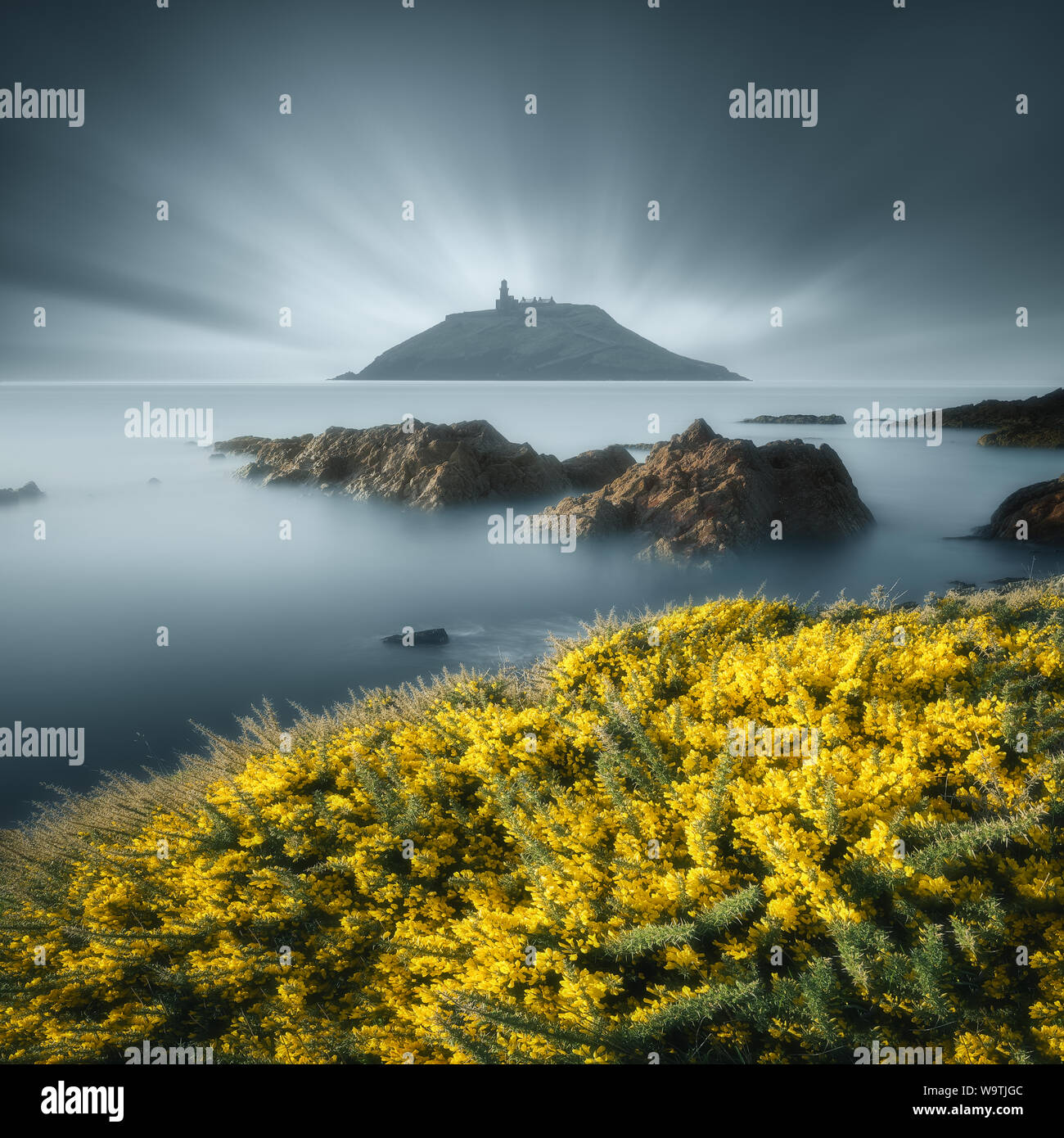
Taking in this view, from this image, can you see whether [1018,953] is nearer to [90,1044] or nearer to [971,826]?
[971,826]

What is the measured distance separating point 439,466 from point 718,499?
42.5ft

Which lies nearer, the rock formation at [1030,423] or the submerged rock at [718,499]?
the submerged rock at [718,499]

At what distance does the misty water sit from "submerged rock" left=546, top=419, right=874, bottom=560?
2.92 feet

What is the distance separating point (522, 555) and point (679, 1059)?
24450 mm

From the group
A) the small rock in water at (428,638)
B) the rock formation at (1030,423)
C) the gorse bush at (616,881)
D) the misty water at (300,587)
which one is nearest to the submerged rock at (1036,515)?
the misty water at (300,587)

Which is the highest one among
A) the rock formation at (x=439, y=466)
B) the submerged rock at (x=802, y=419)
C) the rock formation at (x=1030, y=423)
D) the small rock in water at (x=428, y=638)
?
the submerged rock at (x=802, y=419)

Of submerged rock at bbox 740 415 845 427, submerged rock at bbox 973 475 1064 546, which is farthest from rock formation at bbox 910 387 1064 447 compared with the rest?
submerged rock at bbox 973 475 1064 546

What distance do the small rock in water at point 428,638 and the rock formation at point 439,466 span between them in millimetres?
8025

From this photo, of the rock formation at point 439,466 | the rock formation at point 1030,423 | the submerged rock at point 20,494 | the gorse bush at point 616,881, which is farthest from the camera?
the rock formation at point 1030,423

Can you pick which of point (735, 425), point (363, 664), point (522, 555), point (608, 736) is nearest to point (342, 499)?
point (522, 555)

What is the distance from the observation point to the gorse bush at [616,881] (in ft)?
10.9

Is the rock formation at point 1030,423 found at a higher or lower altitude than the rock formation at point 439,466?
higher

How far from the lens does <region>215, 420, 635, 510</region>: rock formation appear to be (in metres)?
29.0

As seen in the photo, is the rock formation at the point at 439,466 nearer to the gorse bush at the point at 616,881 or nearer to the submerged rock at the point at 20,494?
the submerged rock at the point at 20,494
